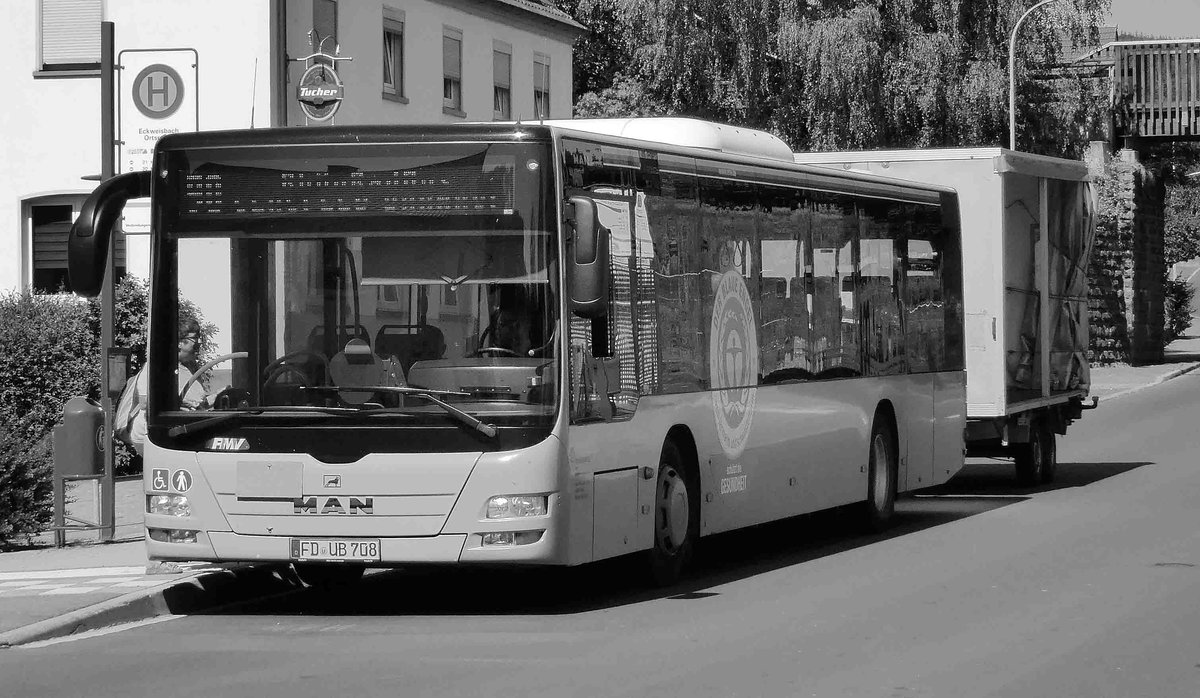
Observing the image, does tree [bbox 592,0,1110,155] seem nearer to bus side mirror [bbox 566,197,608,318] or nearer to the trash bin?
the trash bin

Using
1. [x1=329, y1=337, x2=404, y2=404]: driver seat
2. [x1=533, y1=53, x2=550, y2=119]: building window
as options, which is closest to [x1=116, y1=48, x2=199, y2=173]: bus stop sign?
[x1=329, y1=337, x2=404, y2=404]: driver seat

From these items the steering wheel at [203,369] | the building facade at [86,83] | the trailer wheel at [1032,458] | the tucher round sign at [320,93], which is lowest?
the trailer wheel at [1032,458]

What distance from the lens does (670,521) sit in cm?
1199

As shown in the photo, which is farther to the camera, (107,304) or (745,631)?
(107,304)

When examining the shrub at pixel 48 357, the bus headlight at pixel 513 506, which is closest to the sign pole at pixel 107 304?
the bus headlight at pixel 513 506

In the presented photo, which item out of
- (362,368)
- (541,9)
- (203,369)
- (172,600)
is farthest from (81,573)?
(541,9)

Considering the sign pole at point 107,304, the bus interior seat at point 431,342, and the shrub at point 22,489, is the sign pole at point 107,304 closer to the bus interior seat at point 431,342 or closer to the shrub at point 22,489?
the shrub at point 22,489

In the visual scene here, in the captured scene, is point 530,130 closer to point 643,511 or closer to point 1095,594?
point 643,511

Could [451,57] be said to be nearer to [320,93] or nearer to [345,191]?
[320,93]

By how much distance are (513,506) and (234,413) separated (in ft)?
5.53

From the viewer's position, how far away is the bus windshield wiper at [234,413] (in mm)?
10625

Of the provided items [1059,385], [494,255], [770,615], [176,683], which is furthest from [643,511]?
[1059,385]

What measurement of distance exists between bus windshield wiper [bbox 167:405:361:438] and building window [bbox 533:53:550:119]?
33773 mm

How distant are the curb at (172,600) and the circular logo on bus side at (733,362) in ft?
9.77
